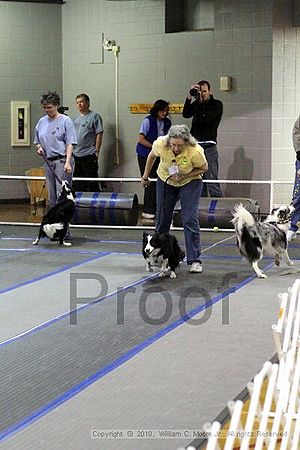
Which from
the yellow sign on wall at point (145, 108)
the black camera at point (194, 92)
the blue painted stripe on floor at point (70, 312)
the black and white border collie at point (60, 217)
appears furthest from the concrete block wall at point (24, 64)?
the blue painted stripe on floor at point (70, 312)

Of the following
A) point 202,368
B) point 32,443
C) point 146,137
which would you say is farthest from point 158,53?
point 32,443

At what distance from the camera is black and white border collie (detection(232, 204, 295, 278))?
7.30 metres

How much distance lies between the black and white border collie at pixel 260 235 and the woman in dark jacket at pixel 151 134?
386cm

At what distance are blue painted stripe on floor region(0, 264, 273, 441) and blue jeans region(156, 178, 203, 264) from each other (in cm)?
91

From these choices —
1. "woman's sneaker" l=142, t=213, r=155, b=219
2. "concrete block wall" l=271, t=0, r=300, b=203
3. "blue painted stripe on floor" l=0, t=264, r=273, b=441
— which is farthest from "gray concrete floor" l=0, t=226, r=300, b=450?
"concrete block wall" l=271, t=0, r=300, b=203

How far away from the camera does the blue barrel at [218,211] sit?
10293 mm

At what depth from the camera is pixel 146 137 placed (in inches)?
467

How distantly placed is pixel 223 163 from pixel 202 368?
24.7 ft

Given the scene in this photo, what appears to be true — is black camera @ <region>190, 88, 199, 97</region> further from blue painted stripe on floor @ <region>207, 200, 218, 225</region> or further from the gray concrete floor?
the gray concrete floor

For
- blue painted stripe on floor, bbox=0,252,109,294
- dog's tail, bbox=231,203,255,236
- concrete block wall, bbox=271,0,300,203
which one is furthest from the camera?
concrete block wall, bbox=271,0,300,203

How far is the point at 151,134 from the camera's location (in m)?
11.8

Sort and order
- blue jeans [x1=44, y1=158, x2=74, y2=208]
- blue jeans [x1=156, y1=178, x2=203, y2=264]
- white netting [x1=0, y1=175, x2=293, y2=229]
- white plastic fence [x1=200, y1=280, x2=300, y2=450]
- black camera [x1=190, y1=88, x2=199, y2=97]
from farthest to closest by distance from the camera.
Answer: black camera [x1=190, y1=88, x2=199, y2=97], white netting [x1=0, y1=175, x2=293, y2=229], blue jeans [x1=44, y1=158, x2=74, y2=208], blue jeans [x1=156, y1=178, x2=203, y2=264], white plastic fence [x1=200, y1=280, x2=300, y2=450]

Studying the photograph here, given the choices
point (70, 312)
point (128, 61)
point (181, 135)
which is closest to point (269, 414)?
point (70, 312)

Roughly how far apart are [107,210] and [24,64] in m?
3.86
